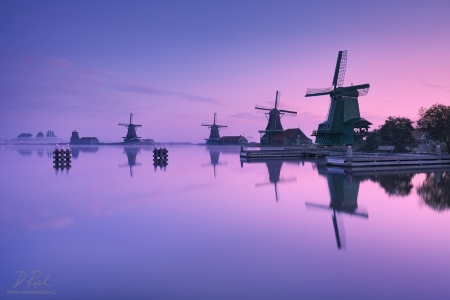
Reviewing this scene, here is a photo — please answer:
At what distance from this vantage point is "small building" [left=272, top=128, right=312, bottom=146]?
64688 mm

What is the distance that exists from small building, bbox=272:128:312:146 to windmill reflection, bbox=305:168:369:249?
48.5 m

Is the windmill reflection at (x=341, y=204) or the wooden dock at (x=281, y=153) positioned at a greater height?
the wooden dock at (x=281, y=153)

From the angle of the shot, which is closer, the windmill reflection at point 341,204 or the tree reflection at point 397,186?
the windmill reflection at point 341,204

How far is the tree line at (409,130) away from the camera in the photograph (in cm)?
2664

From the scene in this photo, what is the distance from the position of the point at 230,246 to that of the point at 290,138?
59.5 metres

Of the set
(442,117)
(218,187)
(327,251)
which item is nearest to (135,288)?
(327,251)

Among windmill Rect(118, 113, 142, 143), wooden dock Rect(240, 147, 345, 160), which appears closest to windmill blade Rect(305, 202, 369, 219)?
wooden dock Rect(240, 147, 345, 160)

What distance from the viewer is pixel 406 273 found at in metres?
5.33

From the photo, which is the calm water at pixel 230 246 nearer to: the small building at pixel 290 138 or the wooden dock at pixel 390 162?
the wooden dock at pixel 390 162

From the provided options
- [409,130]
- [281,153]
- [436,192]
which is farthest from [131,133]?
[436,192]

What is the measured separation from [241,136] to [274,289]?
328 ft

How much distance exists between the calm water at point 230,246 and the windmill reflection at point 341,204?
0.16 feet

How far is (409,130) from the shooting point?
32625 millimetres

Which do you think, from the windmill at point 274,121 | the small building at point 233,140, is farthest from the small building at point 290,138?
the small building at point 233,140
